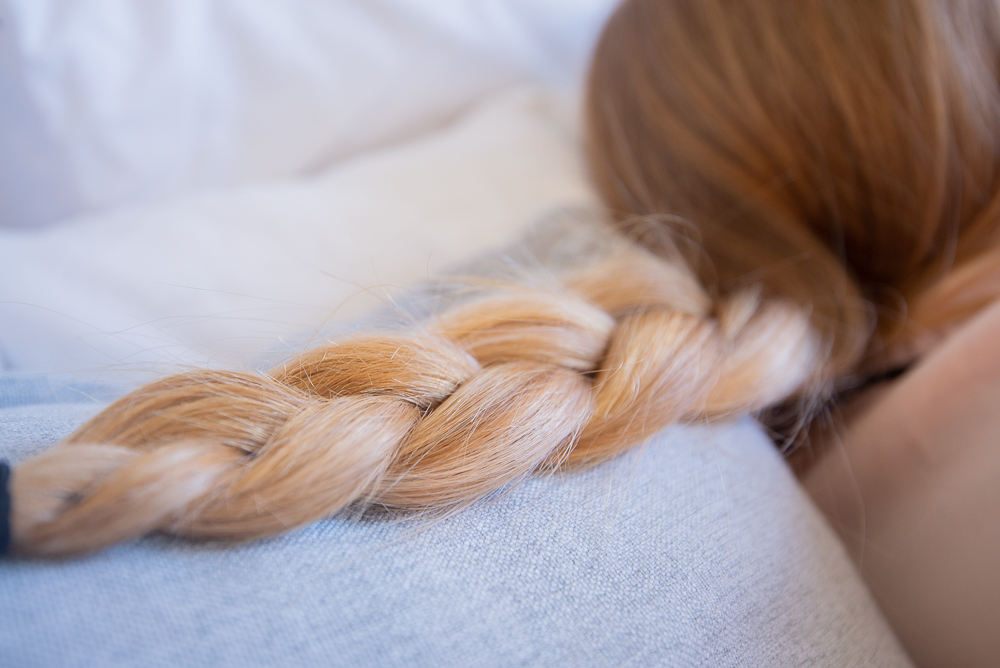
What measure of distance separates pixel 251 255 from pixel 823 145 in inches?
22.2

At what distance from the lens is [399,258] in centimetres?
52

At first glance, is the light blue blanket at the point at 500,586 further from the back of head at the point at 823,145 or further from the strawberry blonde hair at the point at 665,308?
the back of head at the point at 823,145

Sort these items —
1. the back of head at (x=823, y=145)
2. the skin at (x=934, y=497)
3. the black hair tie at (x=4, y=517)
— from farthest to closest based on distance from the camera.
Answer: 1. the back of head at (x=823, y=145)
2. the skin at (x=934, y=497)
3. the black hair tie at (x=4, y=517)

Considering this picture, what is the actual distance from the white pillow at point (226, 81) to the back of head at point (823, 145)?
26 cm

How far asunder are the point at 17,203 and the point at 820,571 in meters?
0.84

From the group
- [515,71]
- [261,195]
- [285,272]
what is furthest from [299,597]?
[515,71]

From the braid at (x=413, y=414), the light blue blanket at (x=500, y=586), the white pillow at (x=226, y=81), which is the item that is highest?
the white pillow at (x=226, y=81)

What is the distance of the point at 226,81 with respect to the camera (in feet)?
2.16

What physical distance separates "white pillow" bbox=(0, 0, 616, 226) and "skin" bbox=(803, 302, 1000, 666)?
0.64 metres

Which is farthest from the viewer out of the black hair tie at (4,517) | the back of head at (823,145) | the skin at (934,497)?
the back of head at (823,145)

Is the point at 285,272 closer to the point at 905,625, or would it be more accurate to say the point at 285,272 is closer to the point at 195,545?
the point at 195,545

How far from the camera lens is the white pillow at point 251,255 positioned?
431 mm

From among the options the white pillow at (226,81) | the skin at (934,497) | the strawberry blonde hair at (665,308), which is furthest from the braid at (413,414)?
the white pillow at (226,81)

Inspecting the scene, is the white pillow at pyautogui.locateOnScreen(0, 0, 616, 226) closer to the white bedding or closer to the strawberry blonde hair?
the white bedding
